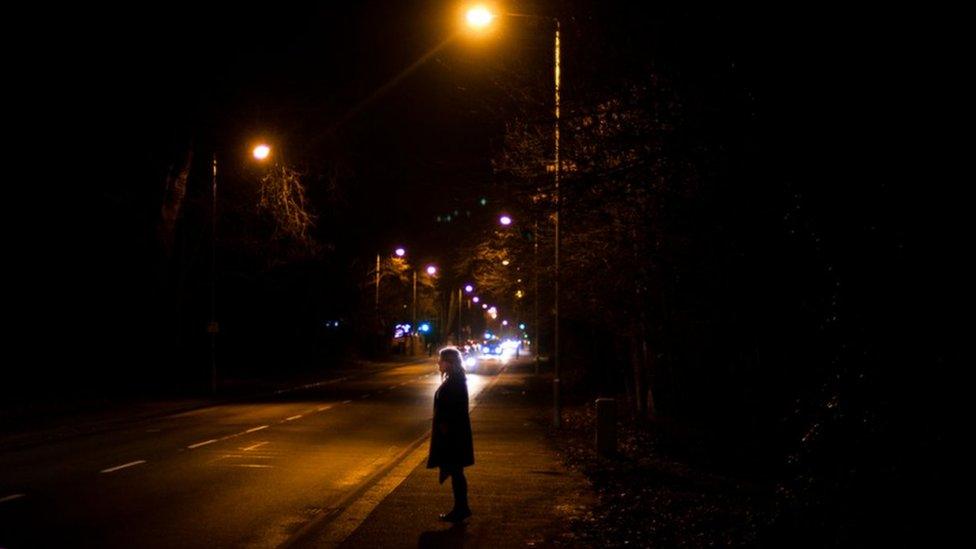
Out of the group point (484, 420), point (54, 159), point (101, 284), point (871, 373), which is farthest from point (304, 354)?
point (871, 373)

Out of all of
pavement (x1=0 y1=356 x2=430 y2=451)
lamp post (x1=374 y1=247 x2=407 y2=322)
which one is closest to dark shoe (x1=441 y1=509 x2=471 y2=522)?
pavement (x1=0 y1=356 x2=430 y2=451)

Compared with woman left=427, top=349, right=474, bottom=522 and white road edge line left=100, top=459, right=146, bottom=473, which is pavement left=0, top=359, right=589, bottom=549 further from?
woman left=427, top=349, right=474, bottom=522

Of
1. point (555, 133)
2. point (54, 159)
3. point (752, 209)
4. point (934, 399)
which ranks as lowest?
point (934, 399)

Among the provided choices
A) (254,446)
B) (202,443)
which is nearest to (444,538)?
(254,446)

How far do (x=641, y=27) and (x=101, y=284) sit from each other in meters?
29.6

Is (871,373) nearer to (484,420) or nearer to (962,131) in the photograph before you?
(962,131)

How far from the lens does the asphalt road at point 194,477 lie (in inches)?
367

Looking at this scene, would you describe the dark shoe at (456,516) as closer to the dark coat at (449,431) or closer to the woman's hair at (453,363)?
the dark coat at (449,431)

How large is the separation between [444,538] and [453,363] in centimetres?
189

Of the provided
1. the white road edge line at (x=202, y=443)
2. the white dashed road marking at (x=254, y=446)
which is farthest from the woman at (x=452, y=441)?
the white road edge line at (x=202, y=443)

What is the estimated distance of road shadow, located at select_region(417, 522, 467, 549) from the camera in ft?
27.7

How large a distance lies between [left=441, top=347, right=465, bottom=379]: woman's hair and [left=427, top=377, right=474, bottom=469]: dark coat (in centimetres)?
9

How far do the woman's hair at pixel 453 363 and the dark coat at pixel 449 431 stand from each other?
9cm

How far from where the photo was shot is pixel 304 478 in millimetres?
13195
